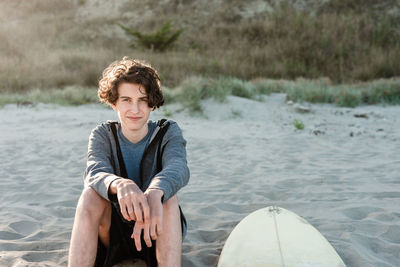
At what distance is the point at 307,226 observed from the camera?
92.3 inches

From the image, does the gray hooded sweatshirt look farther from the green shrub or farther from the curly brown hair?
the green shrub

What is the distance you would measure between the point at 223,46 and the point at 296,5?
19.6ft

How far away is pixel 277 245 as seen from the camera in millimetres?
2105

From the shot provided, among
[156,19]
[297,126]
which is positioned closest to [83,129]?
[297,126]

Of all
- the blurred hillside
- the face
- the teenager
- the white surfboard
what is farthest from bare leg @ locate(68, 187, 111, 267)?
the blurred hillside

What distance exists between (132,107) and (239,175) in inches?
94.0

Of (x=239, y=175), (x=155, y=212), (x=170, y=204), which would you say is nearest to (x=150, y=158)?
(x=170, y=204)

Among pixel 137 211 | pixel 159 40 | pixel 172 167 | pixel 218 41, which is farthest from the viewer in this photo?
pixel 218 41

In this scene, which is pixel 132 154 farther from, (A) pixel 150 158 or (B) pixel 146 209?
(B) pixel 146 209

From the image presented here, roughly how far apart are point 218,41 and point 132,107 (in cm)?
1336

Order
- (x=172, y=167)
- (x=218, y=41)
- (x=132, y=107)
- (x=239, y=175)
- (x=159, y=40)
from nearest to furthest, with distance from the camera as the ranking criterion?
(x=172, y=167)
(x=132, y=107)
(x=239, y=175)
(x=159, y=40)
(x=218, y=41)

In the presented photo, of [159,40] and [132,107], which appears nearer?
[132,107]

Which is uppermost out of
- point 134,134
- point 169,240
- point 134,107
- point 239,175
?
point 134,107

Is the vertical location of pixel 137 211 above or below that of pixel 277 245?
above
